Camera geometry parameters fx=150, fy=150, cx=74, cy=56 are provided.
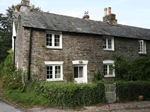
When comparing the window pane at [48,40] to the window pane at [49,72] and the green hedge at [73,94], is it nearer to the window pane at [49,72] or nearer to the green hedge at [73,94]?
the window pane at [49,72]

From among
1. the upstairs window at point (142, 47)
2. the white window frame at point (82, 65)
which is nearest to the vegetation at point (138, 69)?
the white window frame at point (82, 65)

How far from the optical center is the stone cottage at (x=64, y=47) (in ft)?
39.2

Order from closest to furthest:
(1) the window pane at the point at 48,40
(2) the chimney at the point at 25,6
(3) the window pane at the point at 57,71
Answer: (3) the window pane at the point at 57,71
(1) the window pane at the point at 48,40
(2) the chimney at the point at 25,6

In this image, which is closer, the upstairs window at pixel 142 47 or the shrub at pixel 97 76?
the shrub at pixel 97 76

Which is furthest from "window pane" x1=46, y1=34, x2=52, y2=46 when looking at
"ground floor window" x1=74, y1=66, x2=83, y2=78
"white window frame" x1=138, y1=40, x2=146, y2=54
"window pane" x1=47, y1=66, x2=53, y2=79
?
"white window frame" x1=138, y1=40, x2=146, y2=54

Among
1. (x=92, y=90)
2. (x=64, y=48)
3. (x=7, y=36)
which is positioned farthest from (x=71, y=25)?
(x=7, y=36)

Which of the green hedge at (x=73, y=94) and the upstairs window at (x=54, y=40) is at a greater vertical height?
the upstairs window at (x=54, y=40)

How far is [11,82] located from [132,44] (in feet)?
42.8

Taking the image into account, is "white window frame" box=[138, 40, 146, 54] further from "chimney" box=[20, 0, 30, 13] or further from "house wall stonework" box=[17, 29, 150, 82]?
"chimney" box=[20, 0, 30, 13]

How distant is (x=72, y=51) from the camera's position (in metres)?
13.4

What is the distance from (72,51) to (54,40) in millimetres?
1864

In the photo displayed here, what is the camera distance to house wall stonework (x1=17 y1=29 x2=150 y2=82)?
39.0 feet

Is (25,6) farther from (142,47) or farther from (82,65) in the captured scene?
(142,47)

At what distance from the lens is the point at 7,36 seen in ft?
109
